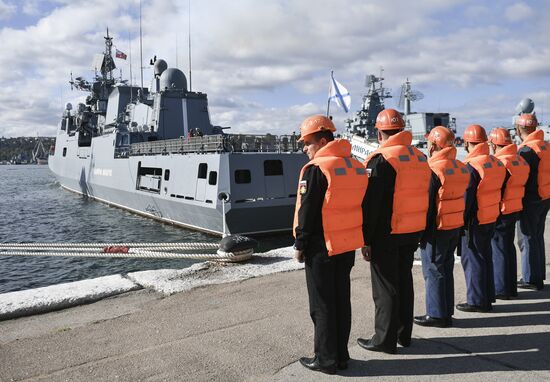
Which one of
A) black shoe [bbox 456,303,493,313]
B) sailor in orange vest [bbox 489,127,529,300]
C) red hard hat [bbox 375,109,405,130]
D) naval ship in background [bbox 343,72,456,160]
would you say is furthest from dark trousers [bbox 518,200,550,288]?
naval ship in background [bbox 343,72,456,160]

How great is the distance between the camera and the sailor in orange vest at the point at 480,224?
13.9 feet

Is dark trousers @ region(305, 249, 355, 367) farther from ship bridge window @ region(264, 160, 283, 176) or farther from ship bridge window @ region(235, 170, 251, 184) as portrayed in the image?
ship bridge window @ region(264, 160, 283, 176)

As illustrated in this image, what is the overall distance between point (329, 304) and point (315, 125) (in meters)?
1.25

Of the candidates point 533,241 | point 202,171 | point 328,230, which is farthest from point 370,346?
point 202,171

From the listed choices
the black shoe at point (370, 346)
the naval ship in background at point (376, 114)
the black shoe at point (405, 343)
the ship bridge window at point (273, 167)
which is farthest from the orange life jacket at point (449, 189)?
the naval ship in background at point (376, 114)

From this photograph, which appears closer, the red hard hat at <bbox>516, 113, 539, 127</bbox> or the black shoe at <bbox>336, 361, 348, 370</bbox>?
the black shoe at <bbox>336, 361, 348, 370</bbox>

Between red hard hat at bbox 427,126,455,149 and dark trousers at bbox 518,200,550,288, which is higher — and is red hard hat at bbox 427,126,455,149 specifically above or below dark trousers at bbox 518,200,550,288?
above

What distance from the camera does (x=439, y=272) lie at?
391cm

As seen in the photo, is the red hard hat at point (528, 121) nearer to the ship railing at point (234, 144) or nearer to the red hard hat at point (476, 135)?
the red hard hat at point (476, 135)

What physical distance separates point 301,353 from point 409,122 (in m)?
39.6

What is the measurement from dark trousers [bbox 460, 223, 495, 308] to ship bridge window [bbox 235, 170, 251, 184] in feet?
35.8

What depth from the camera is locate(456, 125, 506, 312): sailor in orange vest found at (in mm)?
4238

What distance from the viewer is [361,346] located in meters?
3.50

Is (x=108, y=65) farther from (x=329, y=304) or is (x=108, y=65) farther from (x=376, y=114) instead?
(x=329, y=304)
